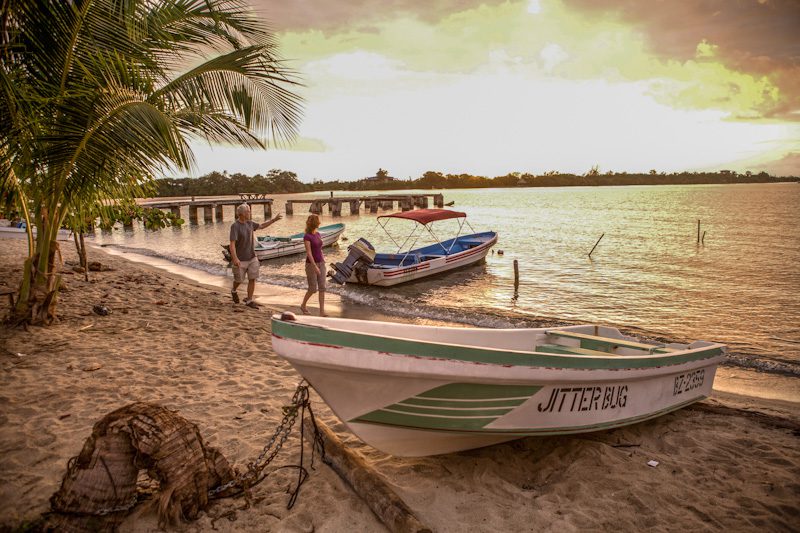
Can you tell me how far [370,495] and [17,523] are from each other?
2221 millimetres

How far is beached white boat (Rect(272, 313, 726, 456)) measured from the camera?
332 cm

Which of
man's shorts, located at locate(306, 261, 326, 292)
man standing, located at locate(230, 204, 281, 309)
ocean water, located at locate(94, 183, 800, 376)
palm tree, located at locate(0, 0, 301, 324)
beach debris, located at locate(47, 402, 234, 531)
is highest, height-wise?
palm tree, located at locate(0, 0, 301, 324)

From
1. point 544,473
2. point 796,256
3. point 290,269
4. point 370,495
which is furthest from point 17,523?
point 796,256

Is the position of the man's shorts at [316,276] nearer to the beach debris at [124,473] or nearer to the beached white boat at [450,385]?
the beached white boat at [450,385]

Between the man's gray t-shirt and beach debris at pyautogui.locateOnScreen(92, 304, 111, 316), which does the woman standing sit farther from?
beach debris at pyautogui.locateOnScreen(92, 304, 111, 316)

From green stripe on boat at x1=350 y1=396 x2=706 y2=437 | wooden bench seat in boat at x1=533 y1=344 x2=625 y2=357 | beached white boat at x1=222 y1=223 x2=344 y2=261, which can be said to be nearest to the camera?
green stripe on boat at x1=350 y1=396 x2=706 y2=437

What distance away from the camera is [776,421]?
17.5 feet

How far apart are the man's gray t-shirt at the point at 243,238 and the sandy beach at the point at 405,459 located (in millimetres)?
2588

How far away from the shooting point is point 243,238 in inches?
359

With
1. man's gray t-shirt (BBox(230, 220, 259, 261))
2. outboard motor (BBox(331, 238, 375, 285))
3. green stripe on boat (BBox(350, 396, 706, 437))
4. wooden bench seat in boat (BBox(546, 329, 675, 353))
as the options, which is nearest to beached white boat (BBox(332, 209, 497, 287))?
outboard motor (BBox(331, 238, 375, 285))

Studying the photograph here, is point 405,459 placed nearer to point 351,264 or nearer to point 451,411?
point 451,411

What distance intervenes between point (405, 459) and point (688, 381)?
3.37 metres

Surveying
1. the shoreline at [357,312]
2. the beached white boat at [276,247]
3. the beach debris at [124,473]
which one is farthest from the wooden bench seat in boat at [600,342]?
the beached white boat at [276,247]

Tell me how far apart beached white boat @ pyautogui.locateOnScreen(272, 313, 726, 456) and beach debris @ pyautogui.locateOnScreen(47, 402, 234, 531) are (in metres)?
0.93
